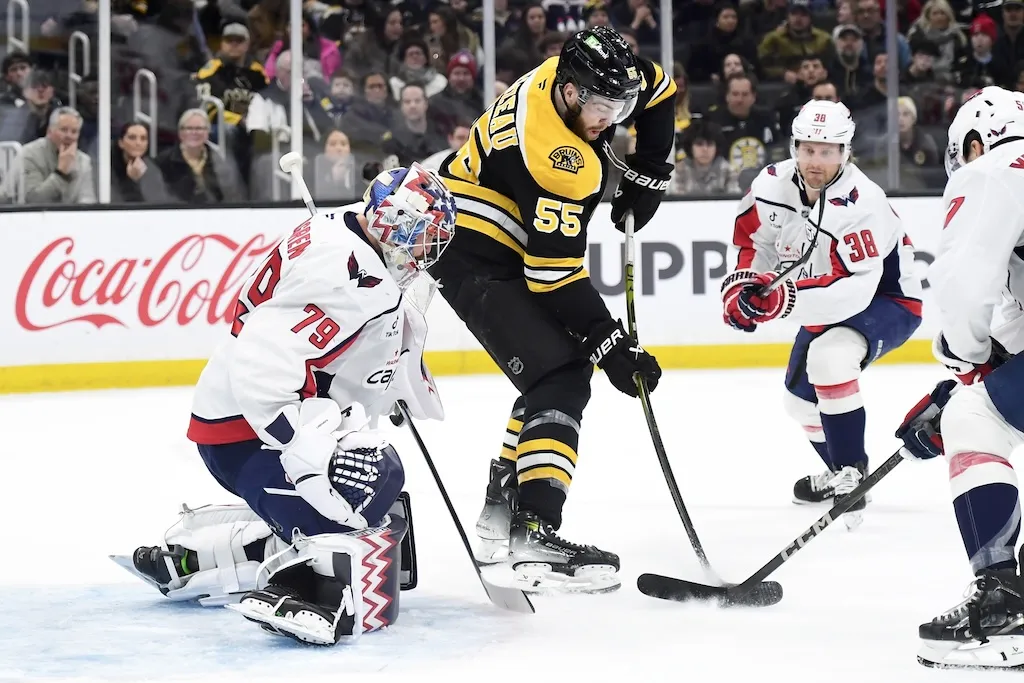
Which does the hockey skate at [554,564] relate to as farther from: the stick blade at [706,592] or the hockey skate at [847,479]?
the hockey skate at [847,479]

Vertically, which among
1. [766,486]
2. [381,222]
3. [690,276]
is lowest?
[766,486]

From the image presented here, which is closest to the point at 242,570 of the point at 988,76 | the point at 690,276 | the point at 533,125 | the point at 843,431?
the point at 533,125

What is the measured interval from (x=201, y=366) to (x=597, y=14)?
3.06 meters

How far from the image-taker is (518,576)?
3.00 m

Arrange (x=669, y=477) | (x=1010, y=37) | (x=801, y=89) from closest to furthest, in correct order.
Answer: (x=669, y=477), (x=801, y=89), (x=1010, y=37)

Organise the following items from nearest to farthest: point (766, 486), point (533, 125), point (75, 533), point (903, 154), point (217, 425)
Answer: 1. point (217, 425)
2. point (533, 125)
3. point (75, 533)
4. point (766, 486)
5. point (903, 154)

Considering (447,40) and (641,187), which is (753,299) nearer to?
(641,187)

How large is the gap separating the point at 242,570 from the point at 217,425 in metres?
0.34

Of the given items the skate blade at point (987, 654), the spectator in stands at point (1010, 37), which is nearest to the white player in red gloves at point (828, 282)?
the skate blade at point (987, 654)

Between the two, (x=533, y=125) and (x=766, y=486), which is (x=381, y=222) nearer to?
(x=533, y=125)

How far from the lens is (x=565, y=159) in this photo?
3090 mm

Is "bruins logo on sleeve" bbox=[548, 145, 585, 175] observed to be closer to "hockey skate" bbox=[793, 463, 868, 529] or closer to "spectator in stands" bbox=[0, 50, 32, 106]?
"hockey skate" bbox=[793, 463, 868, 529]

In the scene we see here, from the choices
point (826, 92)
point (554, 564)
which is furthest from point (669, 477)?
point (826, 92)

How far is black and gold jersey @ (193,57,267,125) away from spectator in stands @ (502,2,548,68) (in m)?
1.42
